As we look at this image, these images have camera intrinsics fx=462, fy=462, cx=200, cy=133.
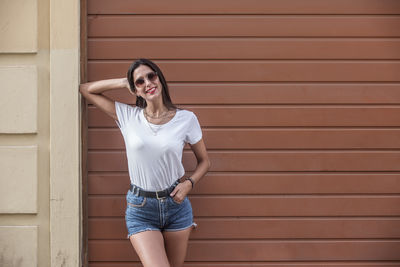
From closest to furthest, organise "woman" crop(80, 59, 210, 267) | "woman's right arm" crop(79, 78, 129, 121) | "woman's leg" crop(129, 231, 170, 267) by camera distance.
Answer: "woman's leg" crop(129, 231, 170, 267)
"woman" crop(80, 59, 210, 267)
"woman's right arm" crop(79, 78, 129, 121)

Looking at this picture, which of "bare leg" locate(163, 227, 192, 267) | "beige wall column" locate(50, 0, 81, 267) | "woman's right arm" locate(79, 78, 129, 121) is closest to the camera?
"bare leg" locate(163, 227, 192, 267)

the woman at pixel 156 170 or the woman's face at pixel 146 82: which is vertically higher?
the woman's face at pixel 146 82

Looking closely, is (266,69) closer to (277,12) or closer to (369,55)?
(277,12)

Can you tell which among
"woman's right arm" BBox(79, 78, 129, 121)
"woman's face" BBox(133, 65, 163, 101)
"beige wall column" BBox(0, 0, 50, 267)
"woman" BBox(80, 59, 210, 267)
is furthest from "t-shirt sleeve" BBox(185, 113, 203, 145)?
"beige wall column" BBox(0, 0, 50, 267)

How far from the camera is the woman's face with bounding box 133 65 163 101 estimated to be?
3.38m

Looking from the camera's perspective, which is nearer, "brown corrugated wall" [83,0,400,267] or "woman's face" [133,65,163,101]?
"woman's face" [133,65,163,101]

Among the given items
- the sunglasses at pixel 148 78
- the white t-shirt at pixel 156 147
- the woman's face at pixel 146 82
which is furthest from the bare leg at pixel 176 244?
the sunglasses at pixel 148 78

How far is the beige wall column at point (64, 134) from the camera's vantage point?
154 inches

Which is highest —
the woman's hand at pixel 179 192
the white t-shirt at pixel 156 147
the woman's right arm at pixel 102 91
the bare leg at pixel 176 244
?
the woman's right arm at pixel 102 91

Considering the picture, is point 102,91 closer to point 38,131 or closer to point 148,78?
point 148,78

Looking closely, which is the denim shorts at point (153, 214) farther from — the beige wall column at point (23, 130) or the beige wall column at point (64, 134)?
the beige wall column at point (23, 130)

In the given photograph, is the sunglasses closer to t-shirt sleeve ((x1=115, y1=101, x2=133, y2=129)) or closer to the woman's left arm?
t-shirt sleeve ((x1=115, y1=101, x2=133, y2=129))

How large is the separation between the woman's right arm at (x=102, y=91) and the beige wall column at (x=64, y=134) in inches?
7.5

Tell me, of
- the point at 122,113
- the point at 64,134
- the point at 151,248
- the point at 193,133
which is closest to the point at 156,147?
the point at 193,133
